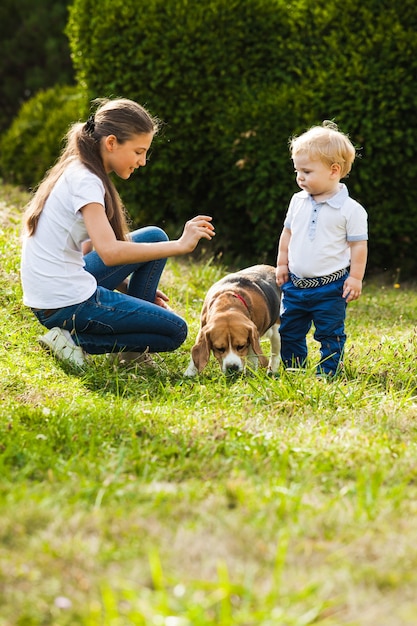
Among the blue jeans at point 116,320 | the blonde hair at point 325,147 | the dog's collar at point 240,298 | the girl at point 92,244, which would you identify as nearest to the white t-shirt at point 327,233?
the blonde hair at point 325,147

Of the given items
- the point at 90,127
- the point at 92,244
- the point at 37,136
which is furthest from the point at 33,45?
the point at 92,244

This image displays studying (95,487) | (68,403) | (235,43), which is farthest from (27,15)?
(95,487)

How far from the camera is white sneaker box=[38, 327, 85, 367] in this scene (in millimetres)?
4672

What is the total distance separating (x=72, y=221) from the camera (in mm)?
4598

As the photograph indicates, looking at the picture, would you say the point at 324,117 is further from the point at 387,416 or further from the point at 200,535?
the point at 200,535

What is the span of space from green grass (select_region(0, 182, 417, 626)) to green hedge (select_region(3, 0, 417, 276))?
3839mm

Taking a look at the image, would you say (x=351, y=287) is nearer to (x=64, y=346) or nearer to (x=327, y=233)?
(x=327, y=233)

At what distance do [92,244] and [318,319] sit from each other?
1418 mm

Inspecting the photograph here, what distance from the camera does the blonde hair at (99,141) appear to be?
458 centimetres

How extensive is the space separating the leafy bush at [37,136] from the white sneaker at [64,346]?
241 inches

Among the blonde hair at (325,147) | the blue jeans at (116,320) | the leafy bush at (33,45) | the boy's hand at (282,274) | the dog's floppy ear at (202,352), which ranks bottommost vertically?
the dog's floppy ear at (202,352)

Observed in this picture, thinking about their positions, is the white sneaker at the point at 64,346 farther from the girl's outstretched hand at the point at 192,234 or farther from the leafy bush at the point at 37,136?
the leafy bush at the point at 37,136

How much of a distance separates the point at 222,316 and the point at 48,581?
267cm

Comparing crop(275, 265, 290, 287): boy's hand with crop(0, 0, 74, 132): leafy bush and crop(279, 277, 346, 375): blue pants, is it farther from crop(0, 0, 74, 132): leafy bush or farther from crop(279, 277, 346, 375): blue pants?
crop(0, 0, 74, 132): leafy bush
